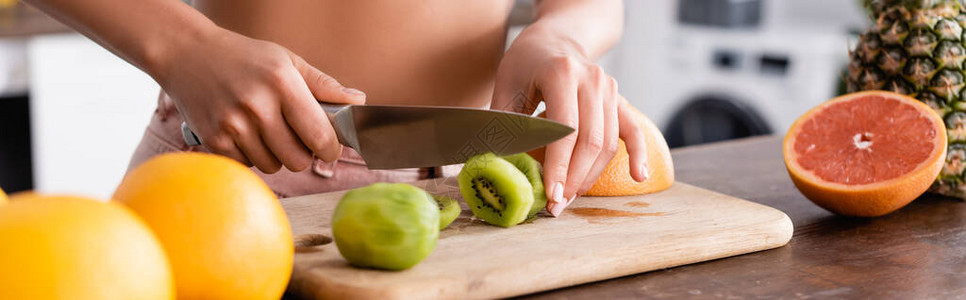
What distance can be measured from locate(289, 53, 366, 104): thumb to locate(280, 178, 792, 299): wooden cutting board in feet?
0.50

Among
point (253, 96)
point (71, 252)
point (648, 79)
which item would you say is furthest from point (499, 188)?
point (648, 79)

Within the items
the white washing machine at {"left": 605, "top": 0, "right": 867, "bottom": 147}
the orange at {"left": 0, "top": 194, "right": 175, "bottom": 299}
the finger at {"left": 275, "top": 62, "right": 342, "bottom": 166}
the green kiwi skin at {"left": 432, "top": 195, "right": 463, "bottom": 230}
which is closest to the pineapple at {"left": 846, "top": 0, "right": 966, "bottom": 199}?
the green kiwi skin at {"left": 432, "top": 195, "right": 463, "bottom": 230}

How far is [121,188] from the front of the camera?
1.99 feet

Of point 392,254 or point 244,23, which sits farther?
point 244,23

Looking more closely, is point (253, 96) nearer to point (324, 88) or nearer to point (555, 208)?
point (324, 88)

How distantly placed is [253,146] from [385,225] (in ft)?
1.16

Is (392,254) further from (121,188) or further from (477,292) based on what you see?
(121,188)

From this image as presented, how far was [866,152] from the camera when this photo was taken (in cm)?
118

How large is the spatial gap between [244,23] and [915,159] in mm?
963

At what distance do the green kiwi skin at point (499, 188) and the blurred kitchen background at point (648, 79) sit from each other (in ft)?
4.00

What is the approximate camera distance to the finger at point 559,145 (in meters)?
1.01

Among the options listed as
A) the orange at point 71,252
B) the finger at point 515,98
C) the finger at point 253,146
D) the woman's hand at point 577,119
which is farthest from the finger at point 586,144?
the orange at point 71,252

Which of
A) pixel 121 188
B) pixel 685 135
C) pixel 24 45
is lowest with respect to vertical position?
pixel 685 135

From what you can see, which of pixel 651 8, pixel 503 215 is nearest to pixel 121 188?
pixel 503 215
